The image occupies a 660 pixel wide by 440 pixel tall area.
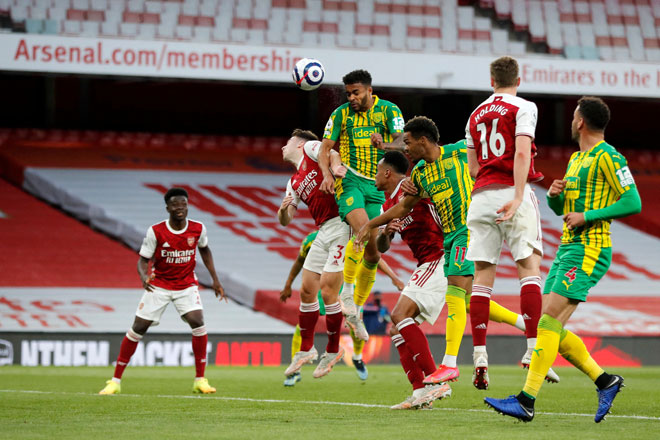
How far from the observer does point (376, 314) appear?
18422mm

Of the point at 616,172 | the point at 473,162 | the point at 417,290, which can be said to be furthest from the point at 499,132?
the point at 417,290

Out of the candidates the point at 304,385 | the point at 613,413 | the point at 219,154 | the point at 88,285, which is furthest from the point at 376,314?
the point at 613,413

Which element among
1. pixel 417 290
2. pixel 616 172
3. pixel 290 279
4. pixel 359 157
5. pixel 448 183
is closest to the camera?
pixel 616 172

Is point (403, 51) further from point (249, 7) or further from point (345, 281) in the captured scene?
point (345, 281)

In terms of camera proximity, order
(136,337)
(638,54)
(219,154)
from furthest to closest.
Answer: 1. (219,154)
2. (638,54)
3. (136,337)

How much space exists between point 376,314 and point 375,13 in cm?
829

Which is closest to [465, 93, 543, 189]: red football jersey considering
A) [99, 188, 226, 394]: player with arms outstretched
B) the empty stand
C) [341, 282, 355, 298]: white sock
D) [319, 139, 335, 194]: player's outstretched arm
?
[319, 139, 335, 194]: player's outstretched arm

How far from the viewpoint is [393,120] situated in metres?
10.2

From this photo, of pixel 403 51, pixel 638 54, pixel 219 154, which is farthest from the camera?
pixel 219 154

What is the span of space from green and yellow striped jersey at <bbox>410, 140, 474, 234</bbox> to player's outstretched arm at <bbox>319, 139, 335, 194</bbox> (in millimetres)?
1852

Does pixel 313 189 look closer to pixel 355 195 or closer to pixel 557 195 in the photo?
pixel 355 195

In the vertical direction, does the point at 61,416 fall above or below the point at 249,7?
below

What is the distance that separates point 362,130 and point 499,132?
2.96 m

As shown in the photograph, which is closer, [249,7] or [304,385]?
[304,385]
